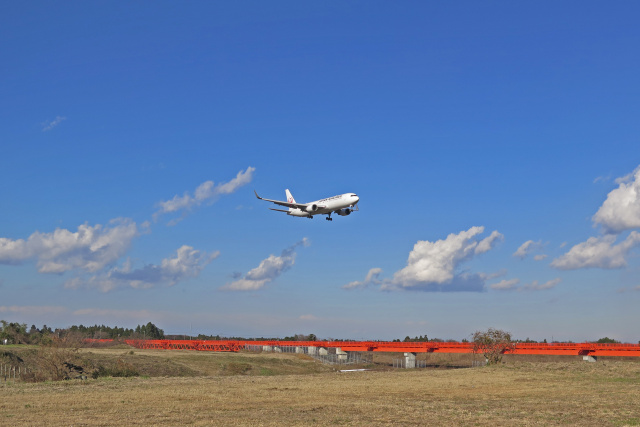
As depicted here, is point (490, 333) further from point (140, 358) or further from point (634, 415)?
point (634, 415)

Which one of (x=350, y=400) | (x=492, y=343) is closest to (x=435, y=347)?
(x=492, y=343)

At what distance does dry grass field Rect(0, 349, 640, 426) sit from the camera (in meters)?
30.0

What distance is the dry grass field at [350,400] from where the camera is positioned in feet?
98.3

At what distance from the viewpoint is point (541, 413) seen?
3197 cm

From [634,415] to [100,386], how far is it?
3641 centimetres

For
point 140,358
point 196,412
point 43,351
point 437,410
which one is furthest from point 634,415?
point 140,358

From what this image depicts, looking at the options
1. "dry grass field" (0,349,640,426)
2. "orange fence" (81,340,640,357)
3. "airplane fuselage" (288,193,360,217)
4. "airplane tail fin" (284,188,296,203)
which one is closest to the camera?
"dry grass field" (0,349,640,426)

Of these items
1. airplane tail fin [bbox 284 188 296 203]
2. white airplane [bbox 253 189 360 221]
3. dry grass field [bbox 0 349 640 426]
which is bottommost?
dry grass field [bbox 0 349 640 426]

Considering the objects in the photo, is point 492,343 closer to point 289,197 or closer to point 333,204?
point 333,204

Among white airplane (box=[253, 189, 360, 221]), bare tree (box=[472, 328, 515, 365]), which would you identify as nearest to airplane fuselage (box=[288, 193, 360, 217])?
white airplane (box=[253, 189, 360, 221])

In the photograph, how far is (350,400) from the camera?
131 ft

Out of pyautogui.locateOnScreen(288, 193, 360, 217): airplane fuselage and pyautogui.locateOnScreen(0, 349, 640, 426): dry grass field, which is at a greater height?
pyautogui.locateOnScreen(288, 193, 360, 217): airplane fuselage

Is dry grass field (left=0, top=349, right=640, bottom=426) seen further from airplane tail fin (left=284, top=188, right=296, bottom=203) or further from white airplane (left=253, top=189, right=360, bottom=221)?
airplane tail fin (left=284, top=188, right=296, bottom=203)

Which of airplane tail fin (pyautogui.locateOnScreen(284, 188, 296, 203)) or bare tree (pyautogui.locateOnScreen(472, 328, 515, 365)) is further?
airplane tail fin (pyautogui.locateOnScreen(284, 188, 296, 203))
